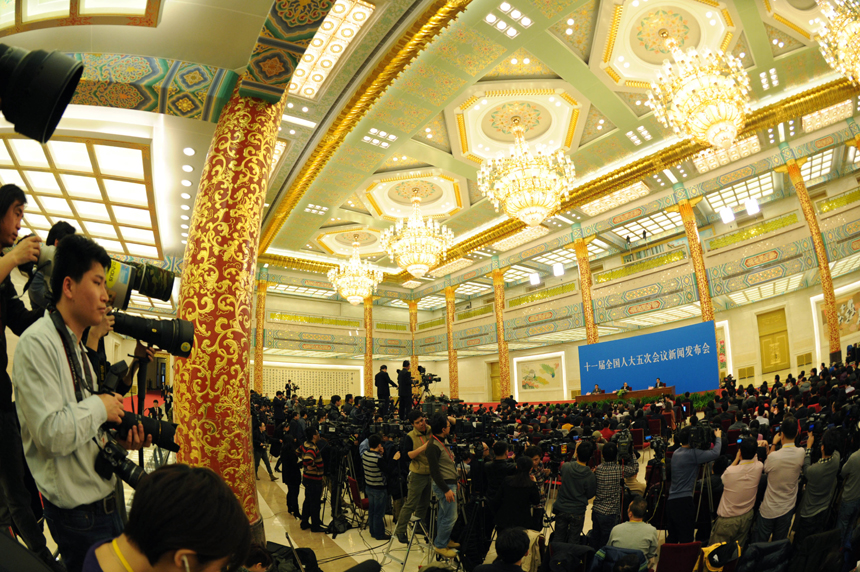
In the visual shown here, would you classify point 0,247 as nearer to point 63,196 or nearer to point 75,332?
point 75,332

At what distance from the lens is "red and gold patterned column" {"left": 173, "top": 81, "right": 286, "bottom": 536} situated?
3.23m

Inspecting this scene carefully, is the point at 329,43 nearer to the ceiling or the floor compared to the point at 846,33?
nearer to the ceiling

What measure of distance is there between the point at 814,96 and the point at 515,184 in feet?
20.9

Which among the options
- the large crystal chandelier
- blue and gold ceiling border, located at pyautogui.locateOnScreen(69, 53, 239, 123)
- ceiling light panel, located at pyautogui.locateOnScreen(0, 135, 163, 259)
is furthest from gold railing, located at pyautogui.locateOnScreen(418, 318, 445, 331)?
blue and gold ceiling border, located at pyautogui.locateOnScreen(69, 53, 239, 123)

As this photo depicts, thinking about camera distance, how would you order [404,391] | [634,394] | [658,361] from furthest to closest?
[658,361] < [634,394] < [404,391]

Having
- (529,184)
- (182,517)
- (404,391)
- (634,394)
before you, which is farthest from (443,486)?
(634,394)

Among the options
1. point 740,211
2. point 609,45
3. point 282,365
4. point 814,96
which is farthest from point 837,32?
A: point 282,365

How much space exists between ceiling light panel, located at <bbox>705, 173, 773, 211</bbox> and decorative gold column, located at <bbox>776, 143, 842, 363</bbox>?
2757 mm

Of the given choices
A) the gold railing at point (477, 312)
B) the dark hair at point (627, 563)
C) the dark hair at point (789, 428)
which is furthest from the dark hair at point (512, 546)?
the gold railing at point (477, 312)

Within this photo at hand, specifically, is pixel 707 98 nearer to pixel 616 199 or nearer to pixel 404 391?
pixel 616 199

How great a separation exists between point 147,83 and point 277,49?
5.17 ft

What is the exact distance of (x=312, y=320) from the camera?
21344 millimetres

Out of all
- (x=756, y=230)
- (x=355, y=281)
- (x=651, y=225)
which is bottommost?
(x=355, y=281)

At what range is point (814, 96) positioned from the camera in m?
10.0
